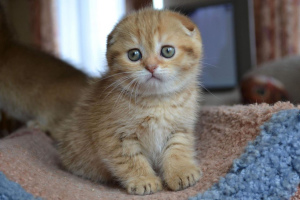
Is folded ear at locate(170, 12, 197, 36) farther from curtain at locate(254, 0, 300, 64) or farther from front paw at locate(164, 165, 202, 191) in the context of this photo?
curtain at locate(254, 0, 300, 64)

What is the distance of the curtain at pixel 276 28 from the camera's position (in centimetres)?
294

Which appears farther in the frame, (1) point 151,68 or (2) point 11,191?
(1) point 151,68

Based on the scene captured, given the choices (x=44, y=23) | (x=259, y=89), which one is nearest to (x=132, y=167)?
(x=259, y=89)

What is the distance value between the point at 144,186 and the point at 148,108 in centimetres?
23


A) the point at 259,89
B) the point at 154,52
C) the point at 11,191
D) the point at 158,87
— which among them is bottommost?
the point at 259,89

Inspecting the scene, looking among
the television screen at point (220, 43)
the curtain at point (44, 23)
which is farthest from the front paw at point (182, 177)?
the curtain at point (44, 23)

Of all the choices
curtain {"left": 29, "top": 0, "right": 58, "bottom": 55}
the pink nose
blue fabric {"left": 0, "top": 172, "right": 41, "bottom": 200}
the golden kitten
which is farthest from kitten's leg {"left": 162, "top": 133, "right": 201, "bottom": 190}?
curtain {"left": 29, "top": 0, "right": 58, "bottom": 55}

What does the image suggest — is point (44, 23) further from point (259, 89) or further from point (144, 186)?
point (144, 186)

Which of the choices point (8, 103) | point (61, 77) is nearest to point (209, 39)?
point (61, 77)

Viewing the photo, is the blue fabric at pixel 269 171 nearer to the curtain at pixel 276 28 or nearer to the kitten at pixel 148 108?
the kitten at pixel 148 108

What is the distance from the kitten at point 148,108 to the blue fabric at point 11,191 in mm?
271

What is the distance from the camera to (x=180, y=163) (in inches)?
41.7

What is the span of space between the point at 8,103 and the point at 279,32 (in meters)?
2.16

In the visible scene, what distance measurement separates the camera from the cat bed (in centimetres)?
88
